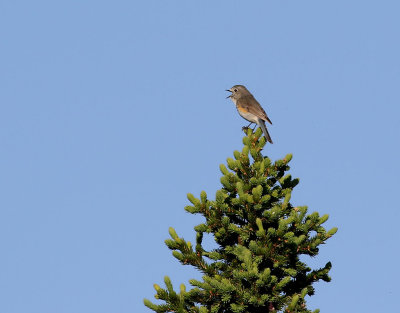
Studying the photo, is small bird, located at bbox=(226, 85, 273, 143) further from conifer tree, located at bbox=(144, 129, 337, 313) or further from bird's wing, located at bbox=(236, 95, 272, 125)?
conifer tree, located at bbox=(144, 129, 337, 313)

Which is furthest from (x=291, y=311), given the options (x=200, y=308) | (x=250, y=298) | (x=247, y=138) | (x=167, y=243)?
(x=247, y=138)

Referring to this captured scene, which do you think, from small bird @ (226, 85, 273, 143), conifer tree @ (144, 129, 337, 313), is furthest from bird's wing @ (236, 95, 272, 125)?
conifer tree @ (144, 129, 337, 313)

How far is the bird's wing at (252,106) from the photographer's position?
23031 mm

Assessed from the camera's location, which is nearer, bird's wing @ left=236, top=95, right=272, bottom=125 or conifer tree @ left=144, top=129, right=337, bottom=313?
conifer tree @ left=144, top=129, right=337, bottom=313

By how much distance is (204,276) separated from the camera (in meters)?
14.1

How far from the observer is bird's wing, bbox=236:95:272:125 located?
23031 mm

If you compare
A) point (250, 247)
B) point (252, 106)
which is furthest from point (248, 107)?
point (250, 247)

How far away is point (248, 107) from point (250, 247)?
10.3 meters

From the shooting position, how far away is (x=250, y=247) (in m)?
14.0

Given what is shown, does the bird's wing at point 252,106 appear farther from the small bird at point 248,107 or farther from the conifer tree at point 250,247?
the conifer tree at point 250,247

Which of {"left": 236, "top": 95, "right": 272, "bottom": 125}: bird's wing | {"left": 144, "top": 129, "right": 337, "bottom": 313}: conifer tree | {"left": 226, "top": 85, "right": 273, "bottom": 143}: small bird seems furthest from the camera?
{"left": 236, "top": 95, "right": 272, "bottom": 125}: bird's wing

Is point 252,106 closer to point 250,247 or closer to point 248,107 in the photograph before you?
point 248,107

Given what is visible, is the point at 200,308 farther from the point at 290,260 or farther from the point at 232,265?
the point at 290,260

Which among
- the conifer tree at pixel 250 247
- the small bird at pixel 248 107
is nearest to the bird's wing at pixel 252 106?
the small bird at pixel 248 107
